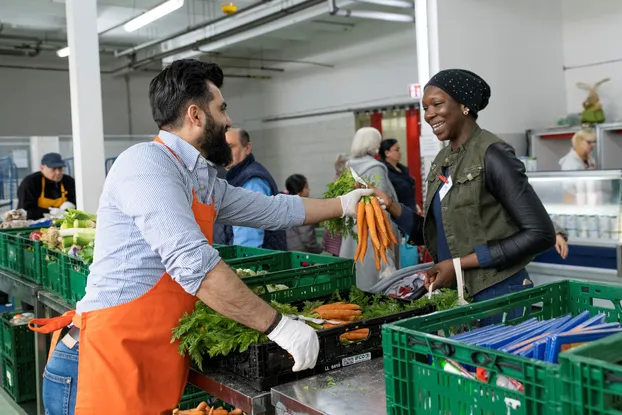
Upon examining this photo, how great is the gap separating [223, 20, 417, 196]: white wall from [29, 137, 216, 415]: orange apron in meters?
11.0

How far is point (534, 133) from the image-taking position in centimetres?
789

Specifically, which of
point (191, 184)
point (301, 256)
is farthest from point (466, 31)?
point (191, 184)

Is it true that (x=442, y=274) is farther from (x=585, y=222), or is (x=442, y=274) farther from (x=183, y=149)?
(x=585, y=222)

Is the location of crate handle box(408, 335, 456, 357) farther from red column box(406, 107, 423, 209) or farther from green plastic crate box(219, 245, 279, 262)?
red column box(406, 107, 423, 209)

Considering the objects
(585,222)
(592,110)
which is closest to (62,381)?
(585,222)

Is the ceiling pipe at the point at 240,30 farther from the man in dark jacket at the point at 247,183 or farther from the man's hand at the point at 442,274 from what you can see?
the man's hand at the point at 442,274

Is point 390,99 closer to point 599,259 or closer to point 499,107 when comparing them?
point 499,107

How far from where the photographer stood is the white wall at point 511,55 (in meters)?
6.85

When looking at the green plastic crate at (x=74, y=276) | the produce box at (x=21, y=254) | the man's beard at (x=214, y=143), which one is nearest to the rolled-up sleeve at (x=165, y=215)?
the man's beard at (x=214, y=143)

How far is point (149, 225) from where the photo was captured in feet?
6.60

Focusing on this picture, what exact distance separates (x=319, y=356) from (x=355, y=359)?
15cm

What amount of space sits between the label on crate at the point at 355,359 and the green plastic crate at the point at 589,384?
1.06 metres

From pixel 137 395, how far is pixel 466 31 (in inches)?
228

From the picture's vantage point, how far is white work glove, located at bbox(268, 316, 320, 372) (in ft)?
6.57
